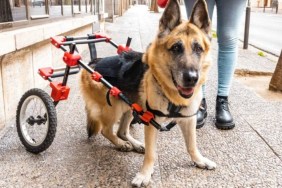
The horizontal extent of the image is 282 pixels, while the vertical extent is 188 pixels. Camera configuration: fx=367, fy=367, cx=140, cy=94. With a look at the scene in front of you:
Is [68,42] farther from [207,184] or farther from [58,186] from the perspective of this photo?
[207,184]

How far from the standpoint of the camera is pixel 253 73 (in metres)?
6.65

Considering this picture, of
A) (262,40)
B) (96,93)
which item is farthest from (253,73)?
(262,40)

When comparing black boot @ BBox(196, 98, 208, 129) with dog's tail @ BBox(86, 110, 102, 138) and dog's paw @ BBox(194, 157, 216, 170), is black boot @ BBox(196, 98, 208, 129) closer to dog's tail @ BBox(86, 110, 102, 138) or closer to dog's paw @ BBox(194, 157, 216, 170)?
dog's paw @ BBox(194, 157, 216, 170)

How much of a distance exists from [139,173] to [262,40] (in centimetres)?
1063

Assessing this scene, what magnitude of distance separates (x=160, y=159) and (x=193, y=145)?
321 millimetres

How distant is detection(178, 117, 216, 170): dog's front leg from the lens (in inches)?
114

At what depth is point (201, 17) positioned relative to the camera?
108 inches

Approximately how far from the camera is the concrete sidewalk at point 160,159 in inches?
106

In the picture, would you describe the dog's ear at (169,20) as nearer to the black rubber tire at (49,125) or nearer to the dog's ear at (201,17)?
the dog's ear at (201,17)

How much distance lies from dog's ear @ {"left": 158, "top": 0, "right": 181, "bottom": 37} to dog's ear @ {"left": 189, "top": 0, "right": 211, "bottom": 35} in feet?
0.38

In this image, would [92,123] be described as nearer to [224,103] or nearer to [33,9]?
[224,103]

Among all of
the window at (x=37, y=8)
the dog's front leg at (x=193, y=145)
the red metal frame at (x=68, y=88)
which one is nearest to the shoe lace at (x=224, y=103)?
the dog's front leg at (x=193, y=145)

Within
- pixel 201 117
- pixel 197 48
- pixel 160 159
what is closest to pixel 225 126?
pixel 201 117

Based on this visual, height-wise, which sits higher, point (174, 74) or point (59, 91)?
point (174, 74)
